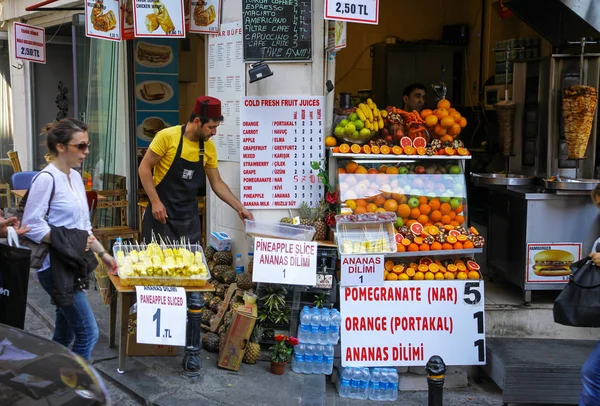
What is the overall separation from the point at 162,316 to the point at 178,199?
4.15ft

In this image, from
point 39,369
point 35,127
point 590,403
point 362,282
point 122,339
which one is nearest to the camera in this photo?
point 39,369

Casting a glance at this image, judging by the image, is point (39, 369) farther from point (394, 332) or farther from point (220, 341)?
point (394, 332)

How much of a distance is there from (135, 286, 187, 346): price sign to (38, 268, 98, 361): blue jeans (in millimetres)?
384

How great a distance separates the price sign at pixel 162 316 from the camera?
5082 millimetres

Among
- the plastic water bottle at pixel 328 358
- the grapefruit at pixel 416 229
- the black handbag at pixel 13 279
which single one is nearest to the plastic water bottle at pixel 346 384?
the plastic water bottle at pixel 328 358

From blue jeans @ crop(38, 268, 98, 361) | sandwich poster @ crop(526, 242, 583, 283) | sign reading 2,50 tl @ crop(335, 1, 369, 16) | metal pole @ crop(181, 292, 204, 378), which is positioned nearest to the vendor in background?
sign reading 2,50 tl @ crop(335, 1, 369, 16)

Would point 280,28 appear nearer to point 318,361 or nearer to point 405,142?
point 405,142

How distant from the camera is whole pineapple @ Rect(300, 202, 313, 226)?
21.0 feet

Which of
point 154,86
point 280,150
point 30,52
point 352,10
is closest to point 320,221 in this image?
point 280,150

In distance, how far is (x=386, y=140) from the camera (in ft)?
21.0

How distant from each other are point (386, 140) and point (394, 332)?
1.80m

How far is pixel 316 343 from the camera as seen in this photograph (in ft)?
19.2

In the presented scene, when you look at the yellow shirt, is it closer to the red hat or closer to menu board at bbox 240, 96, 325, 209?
the red hat

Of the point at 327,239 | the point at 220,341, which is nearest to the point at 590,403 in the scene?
the point at 327,239
